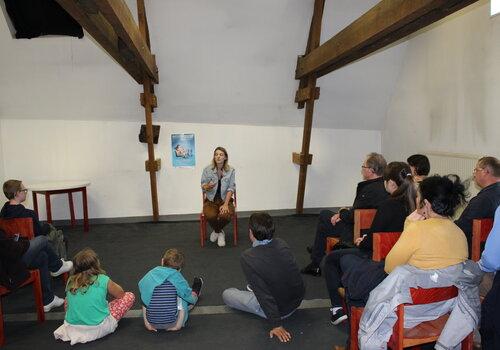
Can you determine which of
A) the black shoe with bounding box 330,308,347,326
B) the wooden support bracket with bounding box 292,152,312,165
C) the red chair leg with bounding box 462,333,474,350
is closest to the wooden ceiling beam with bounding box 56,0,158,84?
the wooden support bracket with bounding box 292,152,312,165

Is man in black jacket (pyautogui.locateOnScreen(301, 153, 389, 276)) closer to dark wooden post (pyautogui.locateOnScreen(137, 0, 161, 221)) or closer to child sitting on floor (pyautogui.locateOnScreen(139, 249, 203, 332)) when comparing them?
child sitting on floor (pyautogui.locateOnScreen(139, 249, 203, 332))

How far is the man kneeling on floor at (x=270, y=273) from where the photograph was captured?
8.75ft

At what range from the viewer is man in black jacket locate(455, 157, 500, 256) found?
2.78 m

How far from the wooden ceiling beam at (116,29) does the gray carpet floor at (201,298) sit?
2007 millimetres

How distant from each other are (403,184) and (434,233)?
2.54 ft

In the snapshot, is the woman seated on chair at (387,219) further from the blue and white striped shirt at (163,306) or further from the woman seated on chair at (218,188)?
the woman seated on chair at (218,188)

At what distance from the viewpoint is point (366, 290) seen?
7.42ft

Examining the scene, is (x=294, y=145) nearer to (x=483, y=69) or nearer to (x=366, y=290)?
(x=483, y=69)

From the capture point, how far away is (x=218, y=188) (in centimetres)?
502

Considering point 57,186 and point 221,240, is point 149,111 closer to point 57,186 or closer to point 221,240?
point 57,186

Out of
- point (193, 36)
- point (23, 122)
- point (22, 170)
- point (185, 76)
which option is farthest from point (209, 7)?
point (22, 170)

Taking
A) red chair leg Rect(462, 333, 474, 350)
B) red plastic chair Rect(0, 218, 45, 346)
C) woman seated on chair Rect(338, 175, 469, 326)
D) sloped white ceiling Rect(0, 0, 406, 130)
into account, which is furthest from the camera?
sloped white ceiling Rect(0, 0, 406, 130)

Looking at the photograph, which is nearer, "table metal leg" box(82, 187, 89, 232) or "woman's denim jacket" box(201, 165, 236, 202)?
"woman's denim jacket" box(201, 165, 236, 202)

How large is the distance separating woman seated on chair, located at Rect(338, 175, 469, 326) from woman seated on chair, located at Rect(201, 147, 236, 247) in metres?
2.88
